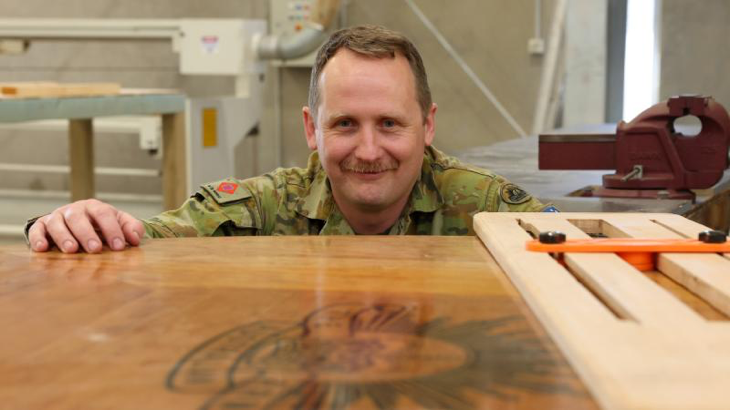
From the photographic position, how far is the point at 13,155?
20.5ft

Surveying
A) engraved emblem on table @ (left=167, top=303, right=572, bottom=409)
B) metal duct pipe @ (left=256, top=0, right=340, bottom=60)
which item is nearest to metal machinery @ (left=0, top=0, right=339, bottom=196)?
metal duct pipe @ (left=256, top=0, right=340, bottom=60)

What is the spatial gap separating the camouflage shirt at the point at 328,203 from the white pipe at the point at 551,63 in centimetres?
362

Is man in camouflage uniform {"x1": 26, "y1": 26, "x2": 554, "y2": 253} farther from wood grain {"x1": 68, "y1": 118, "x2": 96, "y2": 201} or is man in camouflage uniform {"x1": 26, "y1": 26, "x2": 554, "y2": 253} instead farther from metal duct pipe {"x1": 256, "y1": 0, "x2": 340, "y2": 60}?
metal duct pipe {"x1": 256, "y1": 0, "x2": 340, "y2": 60}

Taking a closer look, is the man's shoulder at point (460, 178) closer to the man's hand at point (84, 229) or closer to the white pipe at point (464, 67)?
the man's hand at point (84, 229)

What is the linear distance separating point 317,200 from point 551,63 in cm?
391

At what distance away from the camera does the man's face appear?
1.55 metres

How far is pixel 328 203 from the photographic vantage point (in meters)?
1.74

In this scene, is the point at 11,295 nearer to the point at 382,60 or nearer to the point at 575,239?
the point at 575,239

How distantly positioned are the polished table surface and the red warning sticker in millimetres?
565

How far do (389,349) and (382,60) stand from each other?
968 mm

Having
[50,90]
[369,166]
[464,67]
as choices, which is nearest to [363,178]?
[369,166]

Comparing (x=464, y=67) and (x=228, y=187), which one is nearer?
(x=228, y=187)

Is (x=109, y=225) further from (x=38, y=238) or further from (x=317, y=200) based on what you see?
(x=317, y=200)

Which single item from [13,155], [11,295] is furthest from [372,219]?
[13,155]
